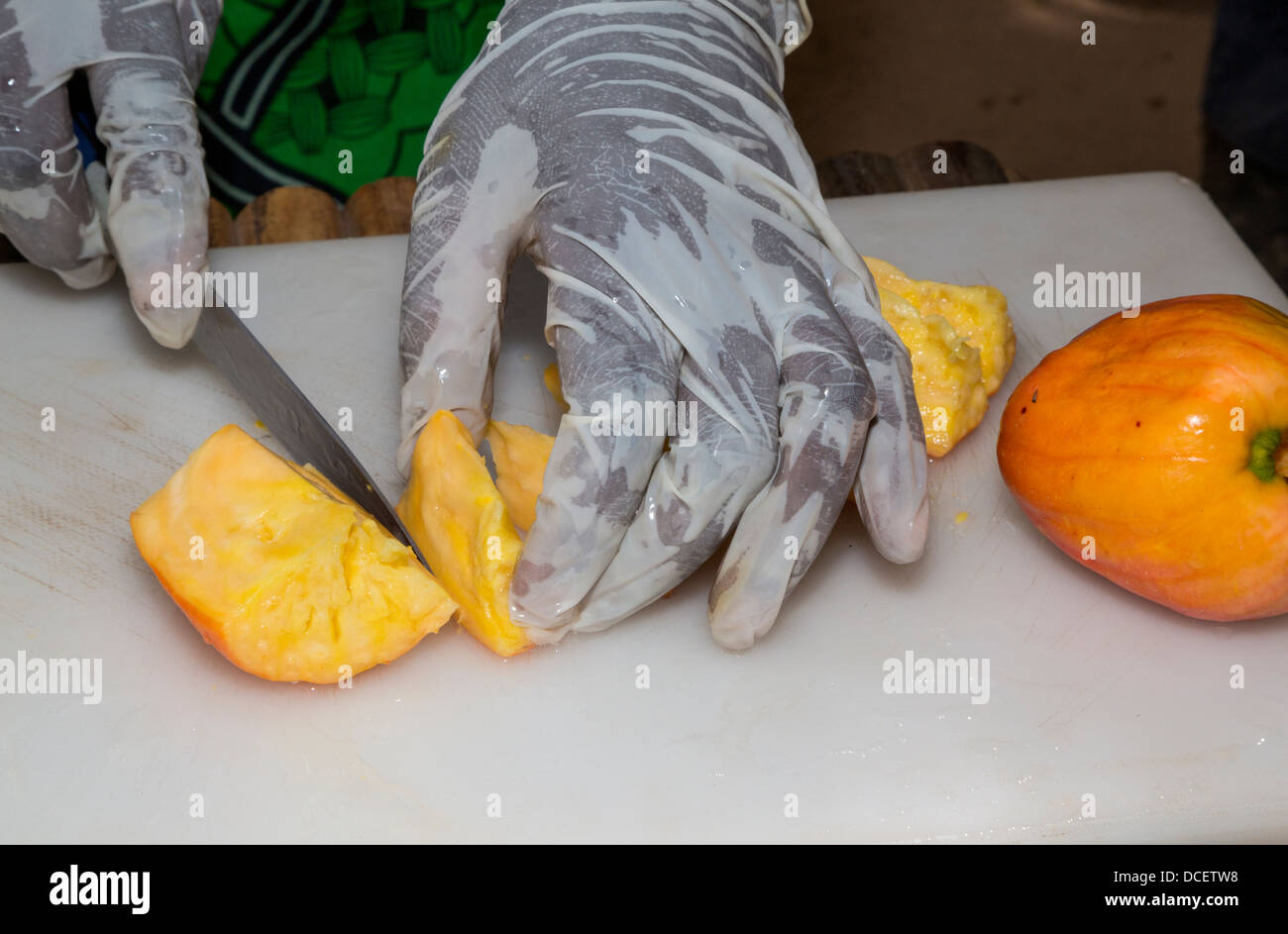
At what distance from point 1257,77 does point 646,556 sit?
2.79 m

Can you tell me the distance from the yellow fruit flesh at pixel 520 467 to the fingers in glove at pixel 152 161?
62 centimetres

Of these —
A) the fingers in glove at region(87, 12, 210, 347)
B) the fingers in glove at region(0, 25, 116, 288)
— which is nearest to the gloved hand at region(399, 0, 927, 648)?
the fingers in glove at region(87, 12, 210, 347)

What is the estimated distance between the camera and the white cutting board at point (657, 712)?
1542 millimetres

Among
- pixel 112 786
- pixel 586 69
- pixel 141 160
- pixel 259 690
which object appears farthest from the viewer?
pixel 141 160

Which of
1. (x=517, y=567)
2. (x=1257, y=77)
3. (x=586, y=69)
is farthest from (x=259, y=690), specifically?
(x=1257, y=77)

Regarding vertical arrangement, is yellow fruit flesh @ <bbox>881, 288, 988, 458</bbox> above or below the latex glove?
below

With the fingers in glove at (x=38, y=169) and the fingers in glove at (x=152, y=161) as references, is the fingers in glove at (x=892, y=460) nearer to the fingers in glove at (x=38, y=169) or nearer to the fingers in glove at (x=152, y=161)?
the fingers in glove at (x=152, y=161)

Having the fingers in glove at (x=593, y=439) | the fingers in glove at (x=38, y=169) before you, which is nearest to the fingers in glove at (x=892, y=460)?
the fingers in glove at (x=593, y=439)

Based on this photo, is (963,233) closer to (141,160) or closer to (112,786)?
(141,160)

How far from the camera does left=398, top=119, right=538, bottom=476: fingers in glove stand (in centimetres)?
179

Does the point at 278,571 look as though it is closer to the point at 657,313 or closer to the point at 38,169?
the point at 657,313

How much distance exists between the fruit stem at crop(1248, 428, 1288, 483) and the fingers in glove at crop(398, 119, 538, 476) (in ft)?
3.57

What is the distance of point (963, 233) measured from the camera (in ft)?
8.18

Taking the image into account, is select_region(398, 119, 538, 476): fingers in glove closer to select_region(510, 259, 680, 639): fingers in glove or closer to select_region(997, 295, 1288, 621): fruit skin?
select_region(510, 259, 680, 639): fingers in glove
